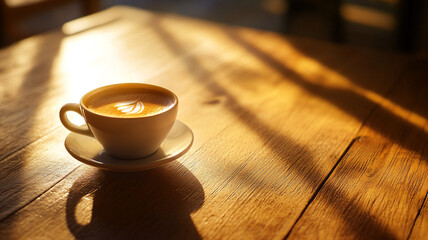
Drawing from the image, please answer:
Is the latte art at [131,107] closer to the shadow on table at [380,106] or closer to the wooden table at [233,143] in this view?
the wooden table at [233,143]

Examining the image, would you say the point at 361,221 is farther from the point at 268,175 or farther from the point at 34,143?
the point at 34,143

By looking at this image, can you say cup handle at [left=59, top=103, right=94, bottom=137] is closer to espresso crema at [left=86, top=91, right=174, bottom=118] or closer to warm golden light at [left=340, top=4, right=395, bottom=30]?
espresso crema at [left=86, top=91, right=174, bottom=118]

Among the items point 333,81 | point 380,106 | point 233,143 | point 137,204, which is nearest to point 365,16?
point 333,81

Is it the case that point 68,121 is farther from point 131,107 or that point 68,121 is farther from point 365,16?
point 365,16

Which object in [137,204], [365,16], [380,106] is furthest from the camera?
[365,16]

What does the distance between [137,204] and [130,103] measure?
0.17 metres

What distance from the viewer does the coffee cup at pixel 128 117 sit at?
62 cm

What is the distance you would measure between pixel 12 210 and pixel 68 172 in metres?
0.11

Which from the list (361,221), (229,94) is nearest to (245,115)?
(229,94)

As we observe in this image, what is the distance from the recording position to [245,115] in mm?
880

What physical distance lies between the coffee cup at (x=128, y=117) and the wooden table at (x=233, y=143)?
0.18 ft

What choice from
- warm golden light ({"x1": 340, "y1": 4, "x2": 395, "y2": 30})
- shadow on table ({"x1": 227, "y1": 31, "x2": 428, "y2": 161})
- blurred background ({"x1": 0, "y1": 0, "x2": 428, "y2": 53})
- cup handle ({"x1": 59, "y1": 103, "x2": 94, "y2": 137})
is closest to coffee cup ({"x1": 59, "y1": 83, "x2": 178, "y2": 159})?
cup handle ({"x1": 59, "y1": 103, "x2": 94, "y2": 137})

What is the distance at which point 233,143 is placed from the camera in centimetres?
77

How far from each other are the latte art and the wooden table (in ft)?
0.31
